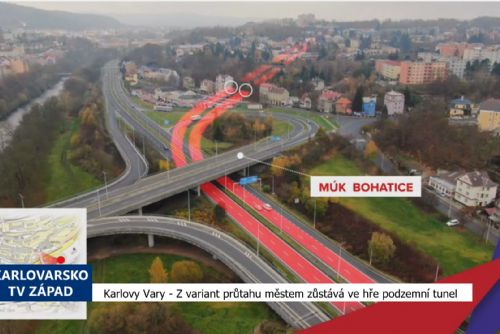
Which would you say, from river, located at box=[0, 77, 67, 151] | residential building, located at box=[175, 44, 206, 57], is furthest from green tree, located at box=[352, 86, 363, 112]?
river, located at box=[0, 77, 67, 151]

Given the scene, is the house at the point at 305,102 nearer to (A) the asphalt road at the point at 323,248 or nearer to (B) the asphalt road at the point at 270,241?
(B) the asphalt road at the point at 270,241

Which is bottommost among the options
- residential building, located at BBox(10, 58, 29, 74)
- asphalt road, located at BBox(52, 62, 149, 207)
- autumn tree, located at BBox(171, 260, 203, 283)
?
autumn tree, located at BBox(171, 260, 203, 283)

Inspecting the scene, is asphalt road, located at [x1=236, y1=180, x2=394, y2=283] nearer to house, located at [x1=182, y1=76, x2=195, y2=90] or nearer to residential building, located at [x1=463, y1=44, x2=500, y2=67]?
house, located at [x1=182, y1=76, x2=195, y2=90]

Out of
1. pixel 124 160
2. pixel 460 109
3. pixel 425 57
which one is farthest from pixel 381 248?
pixel 425 57

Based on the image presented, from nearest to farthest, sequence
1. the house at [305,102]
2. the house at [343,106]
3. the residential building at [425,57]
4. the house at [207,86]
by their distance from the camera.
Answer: the house at [343,106] → the house at [207,86] → the house at [305,102] → the residential building at [425,57]

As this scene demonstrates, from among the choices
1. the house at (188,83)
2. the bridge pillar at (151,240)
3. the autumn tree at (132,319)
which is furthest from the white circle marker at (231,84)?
the autumn tree at (132,319)

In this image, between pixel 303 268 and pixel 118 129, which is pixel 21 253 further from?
pixel 118 129
